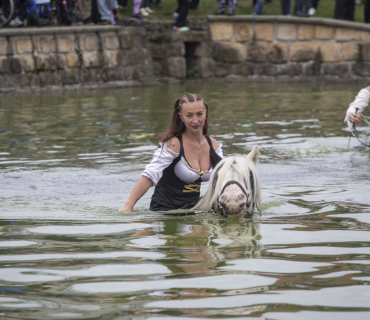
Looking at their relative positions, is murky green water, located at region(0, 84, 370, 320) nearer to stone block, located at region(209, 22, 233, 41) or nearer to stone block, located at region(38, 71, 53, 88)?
stone block, located at region(38, 71, 53, 88)

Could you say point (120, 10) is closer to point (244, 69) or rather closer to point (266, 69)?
point (244, 69)

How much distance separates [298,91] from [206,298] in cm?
1308

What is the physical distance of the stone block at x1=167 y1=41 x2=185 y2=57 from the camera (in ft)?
58.0

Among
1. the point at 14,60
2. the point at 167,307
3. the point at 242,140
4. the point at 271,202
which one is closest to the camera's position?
the point at 167,307

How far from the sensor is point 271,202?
5.52 meters

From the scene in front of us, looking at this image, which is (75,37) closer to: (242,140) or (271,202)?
(242,140)

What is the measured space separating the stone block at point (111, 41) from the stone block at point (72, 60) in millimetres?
911

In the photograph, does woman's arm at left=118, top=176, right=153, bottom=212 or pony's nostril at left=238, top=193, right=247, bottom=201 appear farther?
woman's arm at left=118, top=176, right=153, bottom=212

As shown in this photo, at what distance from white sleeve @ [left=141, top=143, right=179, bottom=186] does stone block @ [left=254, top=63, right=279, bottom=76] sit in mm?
13709

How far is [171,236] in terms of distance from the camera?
409cm

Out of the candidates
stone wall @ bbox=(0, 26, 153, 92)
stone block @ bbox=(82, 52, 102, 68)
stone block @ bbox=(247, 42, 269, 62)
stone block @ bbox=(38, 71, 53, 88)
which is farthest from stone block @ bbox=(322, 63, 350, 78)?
stone block @ bbox=(38, 71, 53, 88)

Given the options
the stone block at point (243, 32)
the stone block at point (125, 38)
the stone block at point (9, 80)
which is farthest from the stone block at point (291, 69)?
the stone block at point (9, 80)

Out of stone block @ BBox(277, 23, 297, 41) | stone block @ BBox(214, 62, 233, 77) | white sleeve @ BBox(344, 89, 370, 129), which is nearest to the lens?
white sleeve @ BBox(344, 89, 370, 129)

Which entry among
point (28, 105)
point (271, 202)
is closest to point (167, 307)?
point (271, 202)
